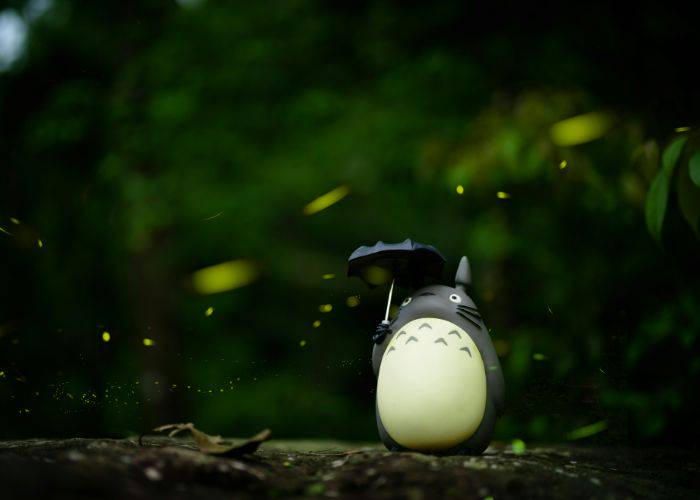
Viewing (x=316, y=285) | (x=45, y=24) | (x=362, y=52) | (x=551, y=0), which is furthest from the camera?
(x=45, y=24)

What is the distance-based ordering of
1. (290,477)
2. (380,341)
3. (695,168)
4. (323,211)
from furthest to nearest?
1. (323,211)
2. (380,341)
3. (290,477)
4. (695,168)

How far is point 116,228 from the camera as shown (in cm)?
627

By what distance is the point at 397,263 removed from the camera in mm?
2854

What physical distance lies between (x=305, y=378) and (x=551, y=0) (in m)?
3.44

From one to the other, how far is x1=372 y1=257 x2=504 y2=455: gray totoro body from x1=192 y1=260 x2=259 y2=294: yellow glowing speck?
148 inches

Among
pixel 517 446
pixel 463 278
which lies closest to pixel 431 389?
pixel 463 278

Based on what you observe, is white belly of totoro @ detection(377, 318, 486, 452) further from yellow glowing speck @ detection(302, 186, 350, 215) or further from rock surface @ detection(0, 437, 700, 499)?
yellow glowing speck @ detection(302, 186, 350, 215)

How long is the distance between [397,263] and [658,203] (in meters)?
1.04

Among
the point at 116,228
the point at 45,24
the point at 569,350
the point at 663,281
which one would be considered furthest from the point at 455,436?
the point at 45,24

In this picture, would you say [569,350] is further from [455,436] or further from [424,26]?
[424,26]

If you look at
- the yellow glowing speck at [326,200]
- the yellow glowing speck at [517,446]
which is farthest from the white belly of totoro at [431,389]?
the yellow glowing speck at [326,200]

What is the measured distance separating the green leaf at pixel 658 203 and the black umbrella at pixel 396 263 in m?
0.84

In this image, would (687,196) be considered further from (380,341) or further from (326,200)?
(326,200)

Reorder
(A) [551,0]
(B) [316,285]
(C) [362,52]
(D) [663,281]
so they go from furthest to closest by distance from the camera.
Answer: (B) [316,285]
(C) [362,52]
(A) [551,0]
(D) [663,281]
